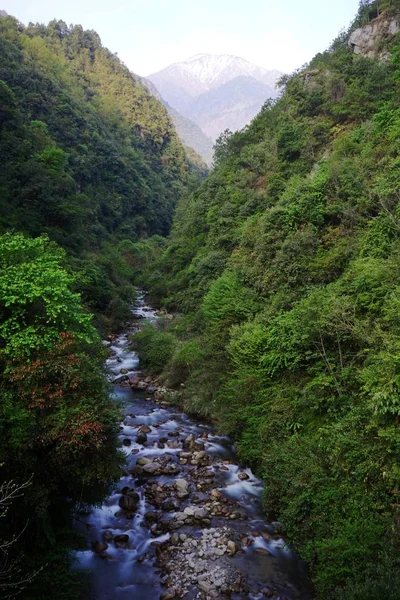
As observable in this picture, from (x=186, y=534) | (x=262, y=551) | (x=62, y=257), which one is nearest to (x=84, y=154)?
(x=62, y=257)

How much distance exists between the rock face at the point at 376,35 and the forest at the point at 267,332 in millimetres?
383

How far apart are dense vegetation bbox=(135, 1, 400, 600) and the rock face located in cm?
67

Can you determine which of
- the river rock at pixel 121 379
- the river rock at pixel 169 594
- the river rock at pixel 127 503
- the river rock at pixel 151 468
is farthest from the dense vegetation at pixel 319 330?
the river rock at pixel 127 503

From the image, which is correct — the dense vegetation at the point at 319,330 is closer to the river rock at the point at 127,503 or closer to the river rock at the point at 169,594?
the river rock at the point at 169,594

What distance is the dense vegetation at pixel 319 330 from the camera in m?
9.09

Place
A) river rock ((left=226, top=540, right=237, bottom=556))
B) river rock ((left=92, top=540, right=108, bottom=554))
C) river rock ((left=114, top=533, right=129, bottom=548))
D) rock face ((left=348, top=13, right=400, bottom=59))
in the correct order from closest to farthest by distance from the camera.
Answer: river rock ((left=226, top=540, right=237, bottom=556)), river rock ((left=92, top=540, right=108, bottom=554)), river rock ((left=114, top=533, right=129, bottom=548)), rock face ((left=348, top=13, right=400, bottom=59))

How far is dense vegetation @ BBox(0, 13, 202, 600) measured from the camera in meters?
8.41

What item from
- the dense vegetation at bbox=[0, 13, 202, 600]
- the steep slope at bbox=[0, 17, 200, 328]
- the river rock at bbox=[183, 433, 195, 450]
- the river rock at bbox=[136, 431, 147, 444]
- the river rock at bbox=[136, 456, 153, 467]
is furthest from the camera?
the steep slope at bbox=[0, 17, 200, 328]

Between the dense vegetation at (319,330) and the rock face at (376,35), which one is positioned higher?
the rock face at (376,35)

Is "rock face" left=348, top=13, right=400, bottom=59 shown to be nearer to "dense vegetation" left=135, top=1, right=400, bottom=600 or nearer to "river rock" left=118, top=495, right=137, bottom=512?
"dense vegetation" left=135, top=1, right=400, bottom=600

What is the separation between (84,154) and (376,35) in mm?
46913

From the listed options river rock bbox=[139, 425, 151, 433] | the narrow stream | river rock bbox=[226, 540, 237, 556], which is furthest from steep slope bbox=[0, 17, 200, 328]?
river rock bbox=[226, 540, 237, 556]

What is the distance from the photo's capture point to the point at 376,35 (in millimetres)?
29984

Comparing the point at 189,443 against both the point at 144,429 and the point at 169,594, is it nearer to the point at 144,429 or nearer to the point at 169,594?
the point at 144,429
